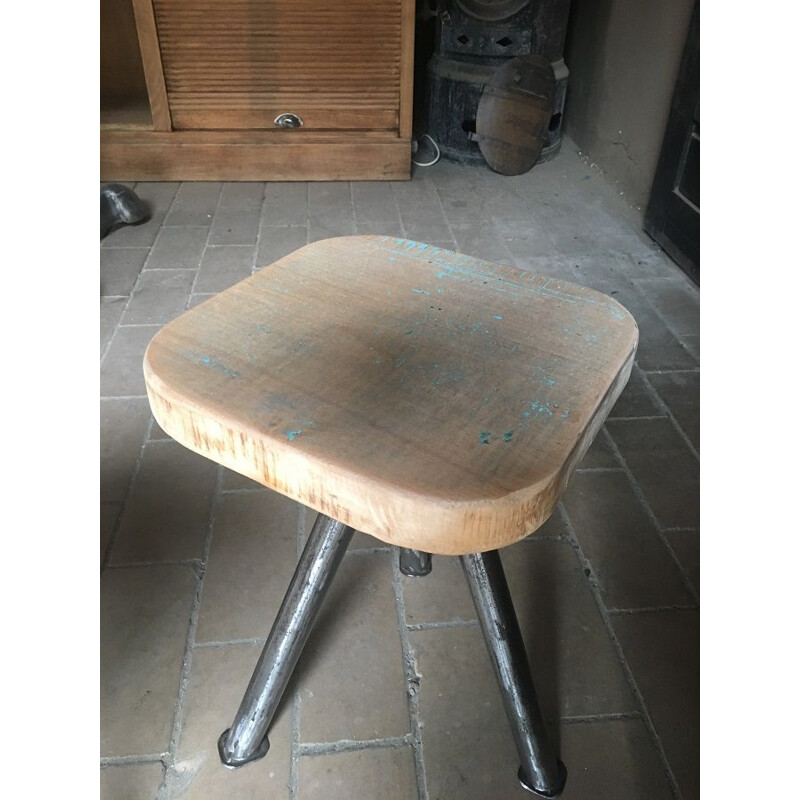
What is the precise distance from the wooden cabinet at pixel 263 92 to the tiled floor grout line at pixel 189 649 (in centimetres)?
201

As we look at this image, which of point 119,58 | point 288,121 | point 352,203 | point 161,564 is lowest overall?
point 352,203

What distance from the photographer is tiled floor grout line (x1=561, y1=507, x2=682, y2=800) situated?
1025 mm

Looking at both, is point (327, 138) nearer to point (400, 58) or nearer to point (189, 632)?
point (400, 58)

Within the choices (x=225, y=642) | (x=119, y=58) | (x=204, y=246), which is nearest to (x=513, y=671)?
(x=225, y=642)

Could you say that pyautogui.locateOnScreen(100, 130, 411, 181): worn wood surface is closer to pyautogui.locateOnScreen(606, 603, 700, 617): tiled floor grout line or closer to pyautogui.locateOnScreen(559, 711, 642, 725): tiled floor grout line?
pyautogui.locateOnScreen(606, 603, 700, 617): tiled floor grout line

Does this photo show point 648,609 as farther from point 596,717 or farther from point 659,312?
point 659,312

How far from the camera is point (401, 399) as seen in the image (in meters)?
0.64

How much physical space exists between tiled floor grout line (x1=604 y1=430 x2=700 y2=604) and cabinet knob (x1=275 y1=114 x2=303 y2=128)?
2.04 m

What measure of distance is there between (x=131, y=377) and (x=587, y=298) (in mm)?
1366

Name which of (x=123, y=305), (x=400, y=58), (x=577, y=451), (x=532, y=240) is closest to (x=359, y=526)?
(x=577, y=451)

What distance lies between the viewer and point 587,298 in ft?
2.71

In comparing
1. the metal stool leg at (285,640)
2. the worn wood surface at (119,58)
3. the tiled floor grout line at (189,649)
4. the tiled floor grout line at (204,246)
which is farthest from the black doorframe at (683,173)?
the worn wood surface at (119,58)

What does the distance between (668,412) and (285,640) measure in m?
1.26

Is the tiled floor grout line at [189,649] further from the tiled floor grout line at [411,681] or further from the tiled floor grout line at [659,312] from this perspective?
the tiled floor grout line at [659,312]
